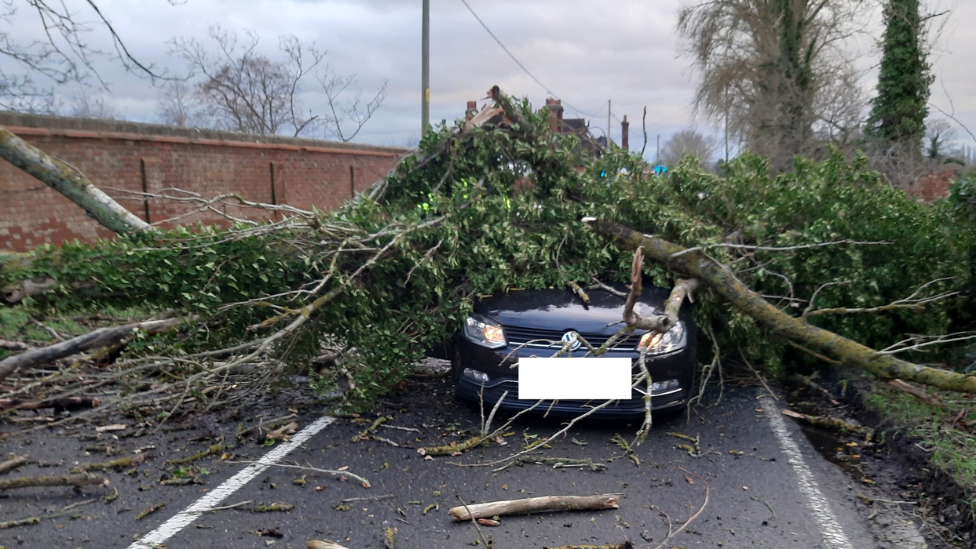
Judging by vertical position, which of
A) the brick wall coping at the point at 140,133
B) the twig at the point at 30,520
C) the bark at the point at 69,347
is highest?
the brick wall coping at the point at 140,133

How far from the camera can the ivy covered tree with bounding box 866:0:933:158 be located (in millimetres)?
18781

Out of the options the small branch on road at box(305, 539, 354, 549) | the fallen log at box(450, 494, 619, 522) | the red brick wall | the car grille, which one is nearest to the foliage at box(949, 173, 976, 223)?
the car grille

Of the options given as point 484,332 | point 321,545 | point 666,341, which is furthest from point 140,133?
point 321,545

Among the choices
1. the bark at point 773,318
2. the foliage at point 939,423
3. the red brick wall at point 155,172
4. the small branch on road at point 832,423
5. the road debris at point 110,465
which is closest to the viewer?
the foliage at point 939,423

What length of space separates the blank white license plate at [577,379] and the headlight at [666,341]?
21 centimetres

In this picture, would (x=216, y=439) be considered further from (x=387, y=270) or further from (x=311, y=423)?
(x=387, y=270)

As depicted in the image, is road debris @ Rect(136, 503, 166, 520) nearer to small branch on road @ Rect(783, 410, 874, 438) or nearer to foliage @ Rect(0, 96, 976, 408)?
foliage @ Rect(0, 96, 976, 408)

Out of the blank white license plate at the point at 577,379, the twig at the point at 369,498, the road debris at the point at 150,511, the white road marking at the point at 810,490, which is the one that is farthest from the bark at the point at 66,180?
the white road marking at the point at 810,490

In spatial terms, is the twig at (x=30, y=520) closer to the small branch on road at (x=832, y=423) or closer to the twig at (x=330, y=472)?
the twig at (x=330, y=472)

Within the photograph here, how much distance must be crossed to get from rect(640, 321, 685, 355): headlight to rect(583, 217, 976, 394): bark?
52 cm

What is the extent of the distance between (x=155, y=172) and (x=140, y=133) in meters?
0.76

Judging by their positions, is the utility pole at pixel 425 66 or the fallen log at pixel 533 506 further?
the utility pole at pixel 425 66

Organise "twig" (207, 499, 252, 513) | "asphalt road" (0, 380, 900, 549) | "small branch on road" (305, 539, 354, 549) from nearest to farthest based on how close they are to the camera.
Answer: "small branch on road" (305, 539, 354, 549) → "asphalt road" (0, 380, 900, 549) → "twig" (207, 499, 252, 513)

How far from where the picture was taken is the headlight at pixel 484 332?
5090mm
